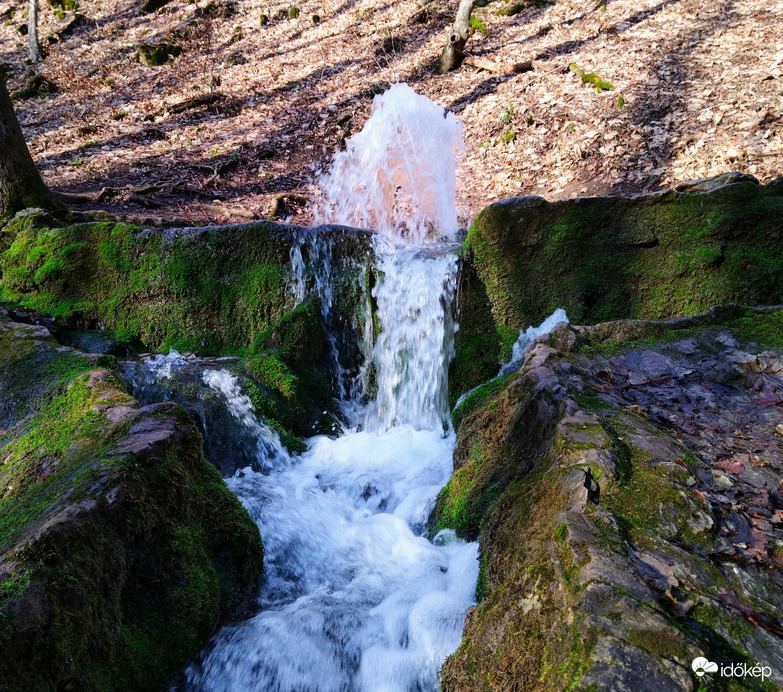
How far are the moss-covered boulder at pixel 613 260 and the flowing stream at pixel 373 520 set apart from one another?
0.42 meters

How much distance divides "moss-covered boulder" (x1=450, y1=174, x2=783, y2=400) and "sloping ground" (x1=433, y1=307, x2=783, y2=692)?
1.61 meters

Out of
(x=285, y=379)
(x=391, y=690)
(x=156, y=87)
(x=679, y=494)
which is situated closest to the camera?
(x=679, y=494)

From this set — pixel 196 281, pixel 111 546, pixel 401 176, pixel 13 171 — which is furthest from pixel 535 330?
pixel 13 171

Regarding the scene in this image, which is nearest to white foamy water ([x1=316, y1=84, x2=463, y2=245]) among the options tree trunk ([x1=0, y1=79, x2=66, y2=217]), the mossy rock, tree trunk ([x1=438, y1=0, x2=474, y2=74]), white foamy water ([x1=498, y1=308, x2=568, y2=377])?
tree trunk ([x1=438, y1=0, x2=474, y2=74])

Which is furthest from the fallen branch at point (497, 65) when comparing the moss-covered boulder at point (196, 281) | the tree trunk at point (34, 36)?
the tree trunk at point (34, 36)

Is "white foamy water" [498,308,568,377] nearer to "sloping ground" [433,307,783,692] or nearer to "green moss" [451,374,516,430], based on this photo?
"green moss" [451,374,516,430]

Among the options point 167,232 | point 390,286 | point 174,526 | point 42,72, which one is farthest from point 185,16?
point 174,526

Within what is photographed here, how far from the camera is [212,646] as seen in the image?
8.42ft

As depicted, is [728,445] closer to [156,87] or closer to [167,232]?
[167,232]

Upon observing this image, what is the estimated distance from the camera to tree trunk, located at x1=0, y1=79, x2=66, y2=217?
654 cm

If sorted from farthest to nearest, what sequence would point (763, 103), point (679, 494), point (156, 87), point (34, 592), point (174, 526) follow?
point (156, 87), point (763, 103), point (174, 526), point (679, 494), point (34, 592)

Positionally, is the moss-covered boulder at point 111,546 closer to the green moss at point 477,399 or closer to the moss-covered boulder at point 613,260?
the green moss at point 477,399

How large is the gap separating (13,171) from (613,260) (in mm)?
7488

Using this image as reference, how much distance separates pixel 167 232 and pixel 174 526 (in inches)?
184
